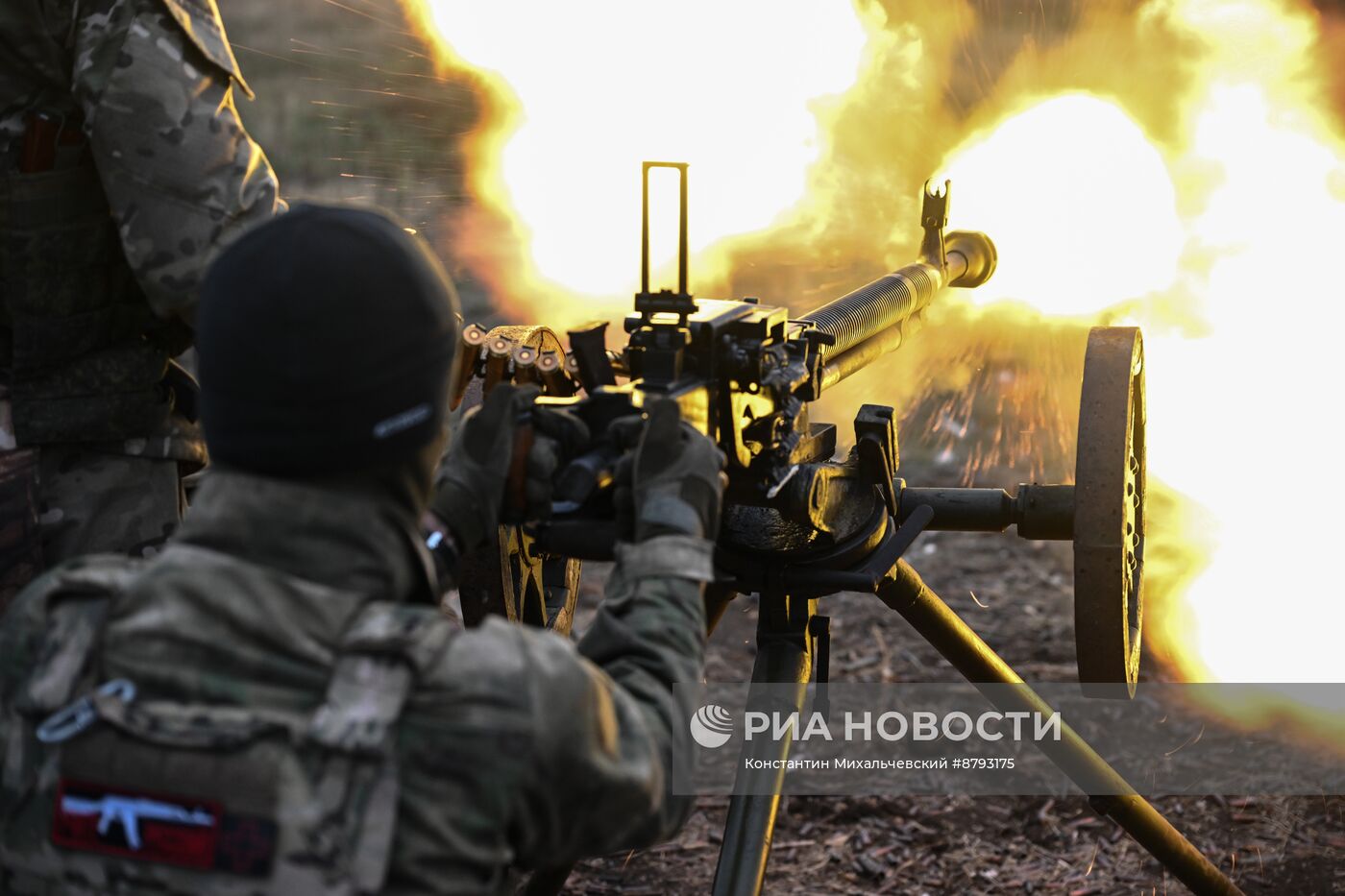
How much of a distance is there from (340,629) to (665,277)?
687 cm

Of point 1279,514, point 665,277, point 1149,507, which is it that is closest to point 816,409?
point 665,277

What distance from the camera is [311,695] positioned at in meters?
1.49

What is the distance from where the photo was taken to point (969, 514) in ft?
11.4

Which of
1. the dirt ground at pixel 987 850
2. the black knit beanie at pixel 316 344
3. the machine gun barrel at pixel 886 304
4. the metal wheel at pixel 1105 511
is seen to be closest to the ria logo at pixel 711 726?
the dirt ground at pixel 987 850

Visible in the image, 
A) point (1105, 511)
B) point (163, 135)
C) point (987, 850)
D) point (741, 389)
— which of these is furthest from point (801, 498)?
point (987, 850)

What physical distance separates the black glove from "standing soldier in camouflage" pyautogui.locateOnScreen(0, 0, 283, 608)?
97 cm

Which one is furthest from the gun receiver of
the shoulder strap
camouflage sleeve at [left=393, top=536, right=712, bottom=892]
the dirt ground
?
the dirt ground

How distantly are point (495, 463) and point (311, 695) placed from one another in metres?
0.84

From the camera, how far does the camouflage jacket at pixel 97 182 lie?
9.25ft

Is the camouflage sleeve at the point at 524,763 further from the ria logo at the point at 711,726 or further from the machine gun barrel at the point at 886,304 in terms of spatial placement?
the ria logo at the point at 711,726

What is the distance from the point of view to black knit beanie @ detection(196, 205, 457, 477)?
59.9 inches

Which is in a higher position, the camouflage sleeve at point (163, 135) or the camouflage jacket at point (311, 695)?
the camouflage sleeve at point (163, 135)

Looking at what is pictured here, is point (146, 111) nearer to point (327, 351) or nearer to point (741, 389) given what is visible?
point (741, 389)

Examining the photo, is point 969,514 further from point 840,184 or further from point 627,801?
point 840,184
